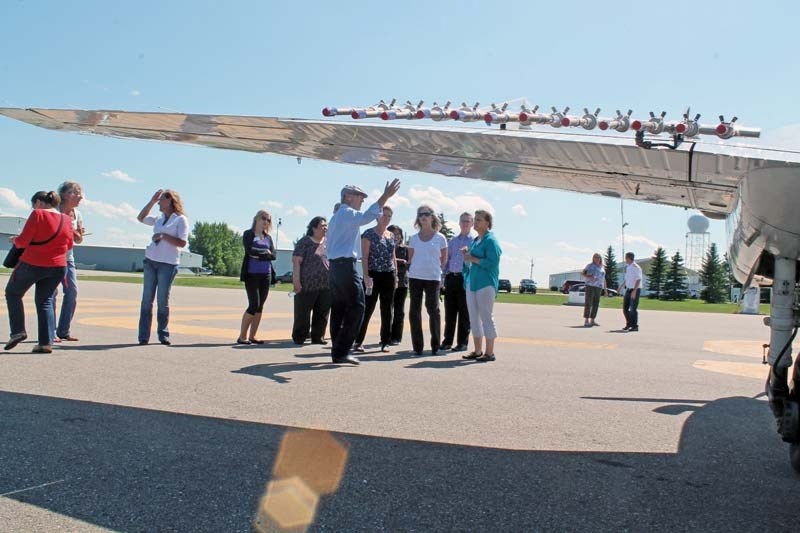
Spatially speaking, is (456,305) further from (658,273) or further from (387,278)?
(658,273)

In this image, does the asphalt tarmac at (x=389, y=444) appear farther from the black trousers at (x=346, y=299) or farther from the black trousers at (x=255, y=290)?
the black trousers at (x=255, y=290)

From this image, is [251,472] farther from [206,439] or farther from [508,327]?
[508,327]

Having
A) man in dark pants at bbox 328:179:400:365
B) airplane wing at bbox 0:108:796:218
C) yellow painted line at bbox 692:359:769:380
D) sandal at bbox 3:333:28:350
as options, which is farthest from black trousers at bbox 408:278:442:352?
sandal at bbox 3:333:28:350

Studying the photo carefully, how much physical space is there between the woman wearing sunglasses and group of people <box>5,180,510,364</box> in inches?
0.6

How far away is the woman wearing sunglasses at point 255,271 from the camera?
349 inches

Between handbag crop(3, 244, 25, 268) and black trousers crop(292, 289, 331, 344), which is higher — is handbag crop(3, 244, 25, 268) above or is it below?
above

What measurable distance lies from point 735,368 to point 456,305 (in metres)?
3.70

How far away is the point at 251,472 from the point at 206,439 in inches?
27.7

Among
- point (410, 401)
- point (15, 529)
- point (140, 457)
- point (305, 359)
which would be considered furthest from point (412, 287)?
point (15, 529)

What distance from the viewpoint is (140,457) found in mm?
3617

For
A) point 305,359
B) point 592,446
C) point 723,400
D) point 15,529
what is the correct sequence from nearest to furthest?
1. point 15,529
2. point 592,446
3. point 723,400
4. point 305,359

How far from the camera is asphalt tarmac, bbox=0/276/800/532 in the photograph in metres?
2.96

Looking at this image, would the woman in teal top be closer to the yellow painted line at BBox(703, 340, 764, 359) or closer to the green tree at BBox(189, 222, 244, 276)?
the yellow painted line at BBox(703, 340, 764, 359)

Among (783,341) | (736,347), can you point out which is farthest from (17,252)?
(736,347)
